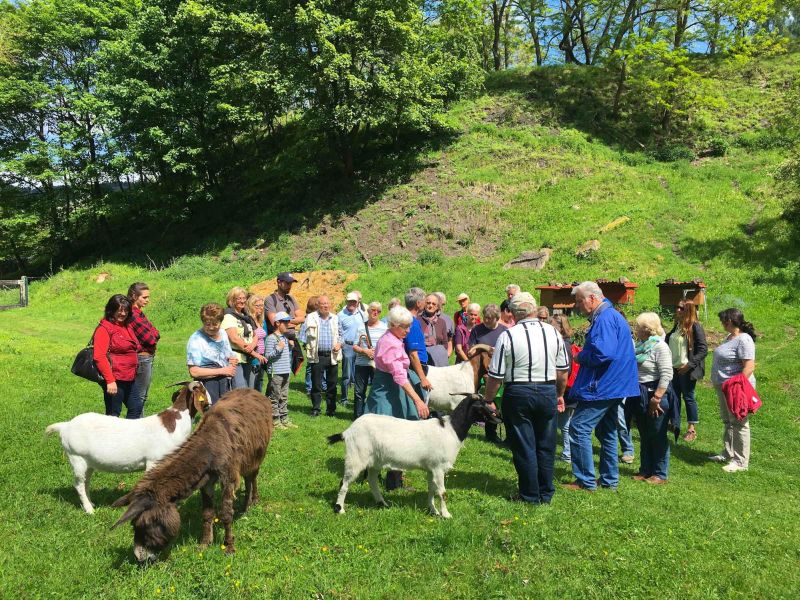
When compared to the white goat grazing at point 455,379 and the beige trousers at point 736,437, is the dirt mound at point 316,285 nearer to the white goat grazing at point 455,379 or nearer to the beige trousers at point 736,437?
the white goat grazing at point 455,379

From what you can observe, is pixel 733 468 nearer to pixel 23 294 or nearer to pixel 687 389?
pixel 687 389

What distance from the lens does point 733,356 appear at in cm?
750

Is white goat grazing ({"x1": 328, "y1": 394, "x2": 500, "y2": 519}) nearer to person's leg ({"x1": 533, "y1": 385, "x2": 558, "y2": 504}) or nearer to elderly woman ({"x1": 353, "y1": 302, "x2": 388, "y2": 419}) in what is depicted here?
person's leg ({"x1": 533, "y1": 385, "x2": 558, "y2": 504})

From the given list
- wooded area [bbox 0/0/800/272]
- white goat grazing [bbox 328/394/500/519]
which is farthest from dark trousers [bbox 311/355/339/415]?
wooded area [bbox 0/0/800/272]

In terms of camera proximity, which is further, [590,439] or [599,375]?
Answer: [590,439]

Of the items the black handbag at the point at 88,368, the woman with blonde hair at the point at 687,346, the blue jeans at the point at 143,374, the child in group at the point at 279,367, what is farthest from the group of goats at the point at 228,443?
the woman with blonde hair at the point at 687,346

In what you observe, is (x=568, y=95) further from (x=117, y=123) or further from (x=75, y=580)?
(x=75, y=580)

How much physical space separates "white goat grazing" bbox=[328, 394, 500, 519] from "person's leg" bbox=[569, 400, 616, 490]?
155 cm

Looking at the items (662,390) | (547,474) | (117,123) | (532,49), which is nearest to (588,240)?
(662,390)

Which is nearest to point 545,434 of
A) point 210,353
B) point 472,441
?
point 472,441

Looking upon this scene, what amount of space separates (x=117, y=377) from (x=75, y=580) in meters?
2.77

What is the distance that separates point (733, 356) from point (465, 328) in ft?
14.0

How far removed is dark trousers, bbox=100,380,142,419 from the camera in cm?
640

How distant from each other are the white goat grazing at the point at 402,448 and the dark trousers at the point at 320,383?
12.9 ft
